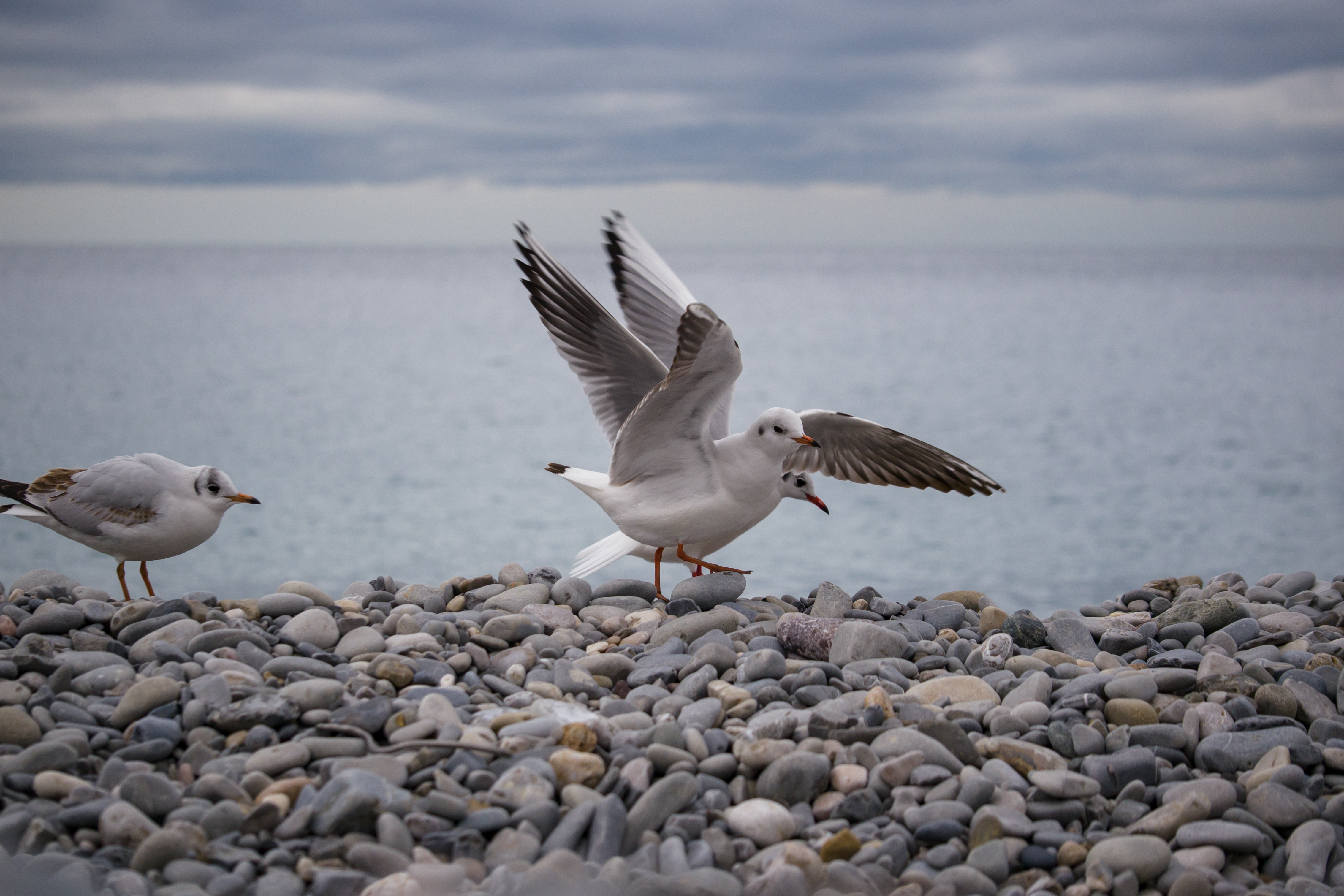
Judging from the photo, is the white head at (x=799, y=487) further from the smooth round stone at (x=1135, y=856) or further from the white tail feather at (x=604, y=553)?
the smooth round stone at (x=1135, y=856)

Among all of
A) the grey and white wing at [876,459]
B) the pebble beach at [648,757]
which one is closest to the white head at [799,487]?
the grey and white wing at [876,459]

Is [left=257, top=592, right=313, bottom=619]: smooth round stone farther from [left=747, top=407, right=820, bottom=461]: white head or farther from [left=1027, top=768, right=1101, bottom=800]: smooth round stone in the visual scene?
[left=1027, top=768, right=1101, bottom=800]: smooth round stone

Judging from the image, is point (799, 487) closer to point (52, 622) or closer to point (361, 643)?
point (361, 643)

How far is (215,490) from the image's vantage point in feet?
15.7

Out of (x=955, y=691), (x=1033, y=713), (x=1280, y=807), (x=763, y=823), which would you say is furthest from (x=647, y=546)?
(x=1280, y=807)

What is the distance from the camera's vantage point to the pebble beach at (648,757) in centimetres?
292

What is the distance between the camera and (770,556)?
12938 millimetres

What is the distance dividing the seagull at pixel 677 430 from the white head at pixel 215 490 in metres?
1.37

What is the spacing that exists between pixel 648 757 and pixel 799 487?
222 cm

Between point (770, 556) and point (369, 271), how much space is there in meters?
121

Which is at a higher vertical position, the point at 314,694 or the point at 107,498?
the point at 107,498

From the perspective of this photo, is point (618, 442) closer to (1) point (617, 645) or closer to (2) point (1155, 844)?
(1) point (617, 645)

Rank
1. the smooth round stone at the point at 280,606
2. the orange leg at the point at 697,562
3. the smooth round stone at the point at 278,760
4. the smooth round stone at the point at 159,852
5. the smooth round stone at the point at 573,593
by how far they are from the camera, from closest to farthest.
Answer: the smooth round stone at the point at 159,852 → the smooth round stone at the point at 278,760 → the smooth round stone at the point at 280,606 → the smooth round stone at the point at 573,593 → the orange leg at the point at 697,562

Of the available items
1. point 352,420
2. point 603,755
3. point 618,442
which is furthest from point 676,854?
point 352,420
